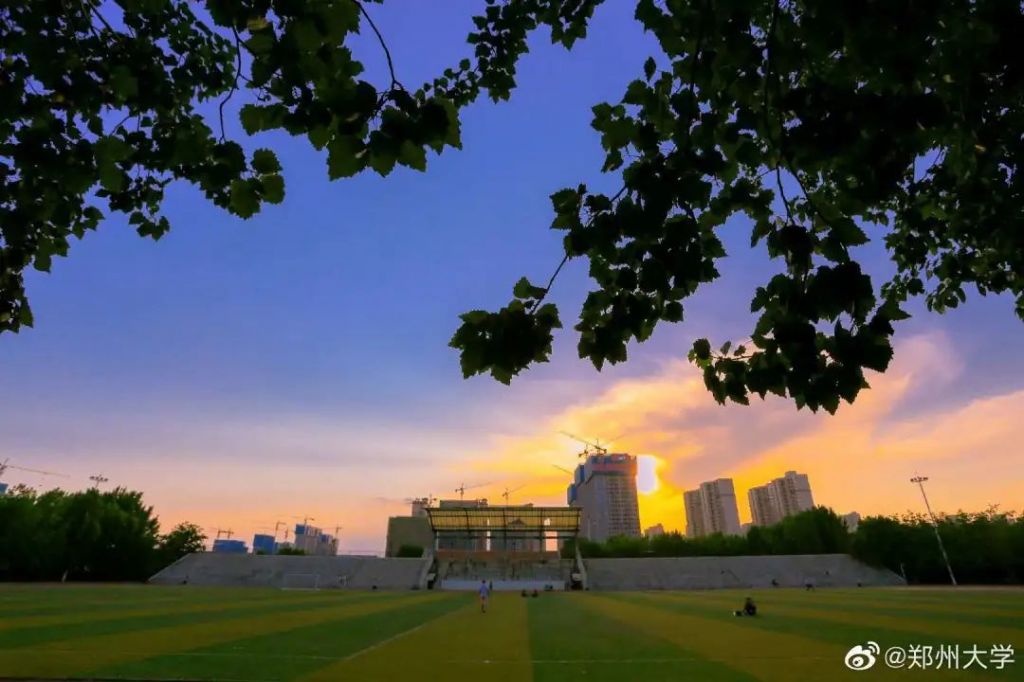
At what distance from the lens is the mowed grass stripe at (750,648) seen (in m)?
11.2

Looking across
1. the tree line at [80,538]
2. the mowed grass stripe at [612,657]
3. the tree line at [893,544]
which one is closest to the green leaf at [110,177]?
the mowed grass stripe at [612,657]

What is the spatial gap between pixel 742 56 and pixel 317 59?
2.65m

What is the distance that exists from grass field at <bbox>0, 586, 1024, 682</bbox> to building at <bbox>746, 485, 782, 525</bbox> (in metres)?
137

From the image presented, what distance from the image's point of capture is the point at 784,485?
146625mm

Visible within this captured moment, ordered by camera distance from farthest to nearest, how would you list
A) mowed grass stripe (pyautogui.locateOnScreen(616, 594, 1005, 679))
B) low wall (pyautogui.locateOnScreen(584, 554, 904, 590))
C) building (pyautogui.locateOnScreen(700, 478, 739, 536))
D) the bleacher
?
building (pyautogui.locateOnScreen(700, 478, 739, 536))
the bleacher
low wall (pyautogui.locateOnScreen(584, 554, 904, 590))
mowed grass stripe (pyautogui.locateOnScreen(616, 594, 1005, 679))

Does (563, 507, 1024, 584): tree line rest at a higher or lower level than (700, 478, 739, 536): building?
lower

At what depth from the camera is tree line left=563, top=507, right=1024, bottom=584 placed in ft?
195

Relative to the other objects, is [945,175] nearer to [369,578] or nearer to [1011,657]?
[1011,657]

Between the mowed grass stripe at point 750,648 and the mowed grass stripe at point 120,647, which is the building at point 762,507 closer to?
the mowed grass stripe at point 750,648

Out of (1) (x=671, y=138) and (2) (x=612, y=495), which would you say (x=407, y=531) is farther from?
(1) (x=671, y=138)

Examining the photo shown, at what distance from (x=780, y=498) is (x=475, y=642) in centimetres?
15697

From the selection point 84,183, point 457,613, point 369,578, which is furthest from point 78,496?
point 84,183

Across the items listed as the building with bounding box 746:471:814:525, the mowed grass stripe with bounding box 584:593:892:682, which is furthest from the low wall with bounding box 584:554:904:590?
the building with bounding box 746:471:814:525

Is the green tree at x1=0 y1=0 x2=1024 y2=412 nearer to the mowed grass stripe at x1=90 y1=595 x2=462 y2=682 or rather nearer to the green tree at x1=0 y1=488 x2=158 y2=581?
the mowed grass stripe at x1=90 y1=595 x2=462 y2=682
